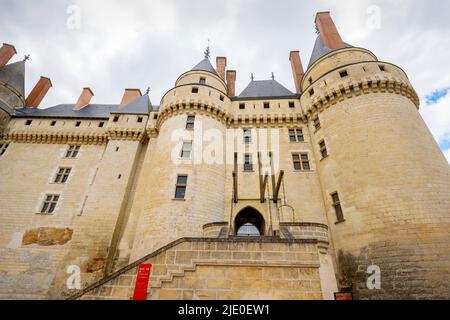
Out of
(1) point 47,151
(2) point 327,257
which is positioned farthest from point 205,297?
(1) point 47,151

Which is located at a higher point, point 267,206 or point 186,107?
point 186,107

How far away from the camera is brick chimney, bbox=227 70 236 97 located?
1831 centimetres

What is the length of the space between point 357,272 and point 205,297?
277 inches

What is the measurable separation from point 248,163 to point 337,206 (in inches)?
222

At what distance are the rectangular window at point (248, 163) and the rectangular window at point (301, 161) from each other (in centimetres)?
279

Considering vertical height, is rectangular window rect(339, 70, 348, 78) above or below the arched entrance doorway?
above

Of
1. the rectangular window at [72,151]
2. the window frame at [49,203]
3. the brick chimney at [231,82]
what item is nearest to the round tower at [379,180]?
the brick chimney at [231,82]

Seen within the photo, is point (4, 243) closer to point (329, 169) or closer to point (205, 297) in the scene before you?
point (205, 297)

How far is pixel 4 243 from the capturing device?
12.9 metres

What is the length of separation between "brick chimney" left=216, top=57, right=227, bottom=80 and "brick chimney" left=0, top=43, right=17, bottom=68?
21.5 m

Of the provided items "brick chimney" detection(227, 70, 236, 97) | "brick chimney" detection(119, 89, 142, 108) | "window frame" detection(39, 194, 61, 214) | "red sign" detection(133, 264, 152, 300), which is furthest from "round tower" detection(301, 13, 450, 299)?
"window frame" detection(39, 194, 61, 214)

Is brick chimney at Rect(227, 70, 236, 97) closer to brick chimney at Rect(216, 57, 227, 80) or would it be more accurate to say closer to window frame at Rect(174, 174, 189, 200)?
brick chimney at Rect(216, 57, 227, 80)

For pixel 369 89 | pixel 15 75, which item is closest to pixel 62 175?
pixel 15 75

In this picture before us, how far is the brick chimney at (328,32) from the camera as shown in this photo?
1571cm
